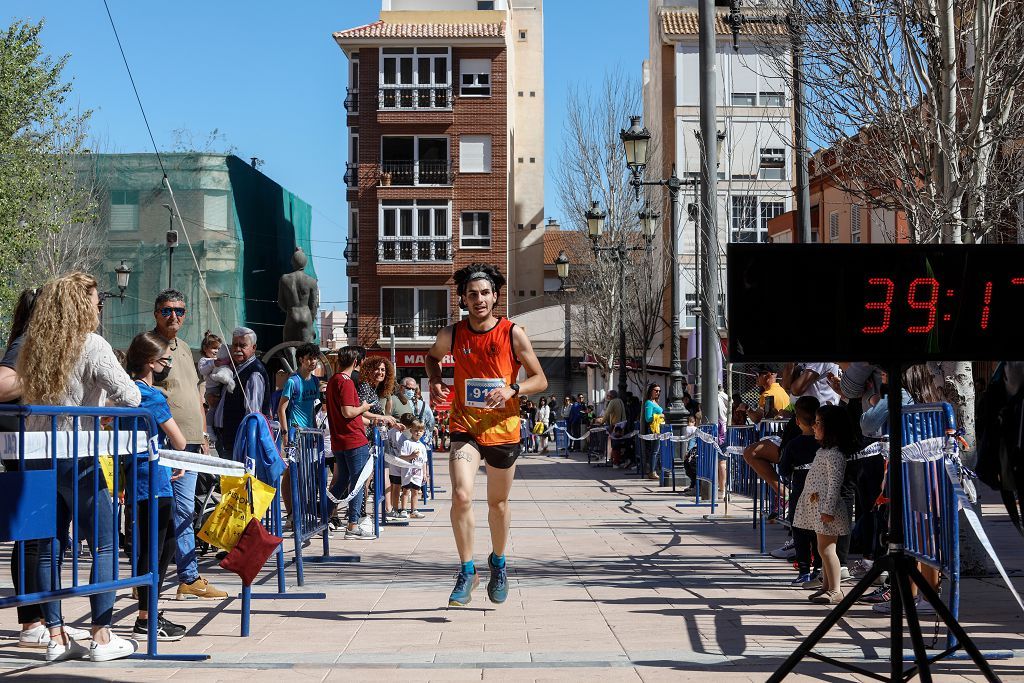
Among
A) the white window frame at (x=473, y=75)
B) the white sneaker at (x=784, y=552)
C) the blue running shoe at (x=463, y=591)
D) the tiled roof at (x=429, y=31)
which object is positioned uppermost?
the tiled roof at (x=429, y=31)

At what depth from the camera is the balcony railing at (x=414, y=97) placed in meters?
57.6

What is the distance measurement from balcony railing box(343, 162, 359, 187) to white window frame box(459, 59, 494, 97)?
6.87 m

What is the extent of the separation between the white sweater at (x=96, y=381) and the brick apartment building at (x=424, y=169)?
1998 inches

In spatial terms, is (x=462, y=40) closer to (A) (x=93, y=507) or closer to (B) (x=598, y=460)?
(B) (x=598, y=460)

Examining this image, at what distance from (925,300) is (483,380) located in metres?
3.38

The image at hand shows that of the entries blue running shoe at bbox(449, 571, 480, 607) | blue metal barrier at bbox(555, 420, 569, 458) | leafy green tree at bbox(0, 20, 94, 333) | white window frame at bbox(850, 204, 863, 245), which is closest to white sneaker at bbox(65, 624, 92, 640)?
blue running shoe at bbox(449, 571, 480, 607)

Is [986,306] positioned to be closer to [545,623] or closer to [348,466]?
[545,623]

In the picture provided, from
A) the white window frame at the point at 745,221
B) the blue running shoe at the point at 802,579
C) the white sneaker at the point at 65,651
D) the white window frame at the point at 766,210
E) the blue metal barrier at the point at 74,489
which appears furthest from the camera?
the white window frame at the point at 766,210

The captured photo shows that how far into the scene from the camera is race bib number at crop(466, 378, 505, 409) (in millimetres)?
8250

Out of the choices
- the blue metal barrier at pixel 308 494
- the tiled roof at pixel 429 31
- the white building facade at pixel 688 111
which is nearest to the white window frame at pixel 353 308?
the tiled roof at pixel 429 31

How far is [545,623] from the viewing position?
25.0 feet

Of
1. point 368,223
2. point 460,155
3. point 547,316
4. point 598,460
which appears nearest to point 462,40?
point 460,155

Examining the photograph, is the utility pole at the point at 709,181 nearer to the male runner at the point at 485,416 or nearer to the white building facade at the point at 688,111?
the male runner at the point at 485,416

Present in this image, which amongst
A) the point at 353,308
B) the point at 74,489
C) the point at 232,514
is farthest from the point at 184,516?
the point at 353,308
